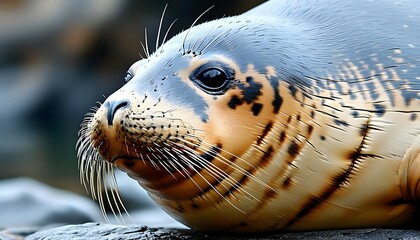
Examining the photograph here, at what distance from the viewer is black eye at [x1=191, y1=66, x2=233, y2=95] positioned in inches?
122

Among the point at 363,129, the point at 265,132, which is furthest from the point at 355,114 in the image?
the point at 265,132

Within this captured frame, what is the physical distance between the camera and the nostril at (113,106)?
2.93m

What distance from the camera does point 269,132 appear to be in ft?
10.0

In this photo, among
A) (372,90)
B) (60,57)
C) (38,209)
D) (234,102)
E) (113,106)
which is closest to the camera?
(113,106)

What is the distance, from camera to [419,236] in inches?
120

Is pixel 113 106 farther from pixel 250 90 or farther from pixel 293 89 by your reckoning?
pixel 293 89

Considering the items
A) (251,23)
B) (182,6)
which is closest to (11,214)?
(251,23)

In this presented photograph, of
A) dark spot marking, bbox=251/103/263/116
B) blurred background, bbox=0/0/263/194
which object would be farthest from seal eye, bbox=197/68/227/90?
blurred background, bbox=0/0/263/194

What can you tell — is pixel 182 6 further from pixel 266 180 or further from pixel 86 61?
pixel 266 180

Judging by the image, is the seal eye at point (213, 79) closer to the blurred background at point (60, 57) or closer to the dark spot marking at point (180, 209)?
the dark spot marking at point (180, 209)

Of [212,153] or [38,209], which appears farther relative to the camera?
[38,209]

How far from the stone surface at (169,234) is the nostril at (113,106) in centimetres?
73

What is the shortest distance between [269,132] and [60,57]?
14.6m

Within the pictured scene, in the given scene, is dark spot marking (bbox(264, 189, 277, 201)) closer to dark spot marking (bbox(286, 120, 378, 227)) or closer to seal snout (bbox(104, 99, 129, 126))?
dark spot marking (bbox(286, 120, 378, 227))
